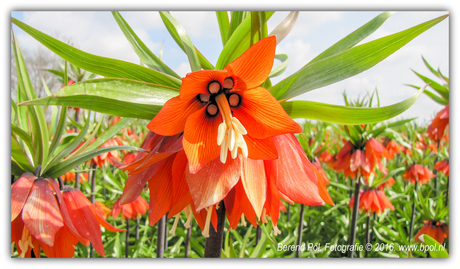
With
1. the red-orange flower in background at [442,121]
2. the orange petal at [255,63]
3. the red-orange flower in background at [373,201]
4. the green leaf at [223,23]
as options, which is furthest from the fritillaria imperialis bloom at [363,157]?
the orange petal at [255,63]

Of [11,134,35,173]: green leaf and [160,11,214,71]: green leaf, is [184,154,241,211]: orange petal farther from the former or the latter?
[11,134,35,173]: green leaf

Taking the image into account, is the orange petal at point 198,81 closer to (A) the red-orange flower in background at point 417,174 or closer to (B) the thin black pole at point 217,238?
(B) the thin black pole at point 217,238

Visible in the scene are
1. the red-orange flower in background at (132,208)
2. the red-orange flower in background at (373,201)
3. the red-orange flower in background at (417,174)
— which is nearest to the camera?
the red-orange flower in background at (132,208)

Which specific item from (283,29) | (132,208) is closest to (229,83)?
(283,29)

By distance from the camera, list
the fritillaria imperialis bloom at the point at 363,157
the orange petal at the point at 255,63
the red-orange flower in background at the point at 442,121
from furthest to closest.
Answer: the fritillaria imperialis bloom at the point at 363,157, the red-orange flower in background at the point at 442,121, the orange petal at the point at 255,63

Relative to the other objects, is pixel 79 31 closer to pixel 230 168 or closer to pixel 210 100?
pixel 210 100

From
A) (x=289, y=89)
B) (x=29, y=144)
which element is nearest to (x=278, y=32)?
(x=289, y=89)

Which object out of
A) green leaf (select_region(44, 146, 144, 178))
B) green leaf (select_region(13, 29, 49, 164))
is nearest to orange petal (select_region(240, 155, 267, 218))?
green leaf (select_region(44, 146, 144, 178))

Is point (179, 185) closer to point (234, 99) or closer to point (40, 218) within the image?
point (234, 99)
